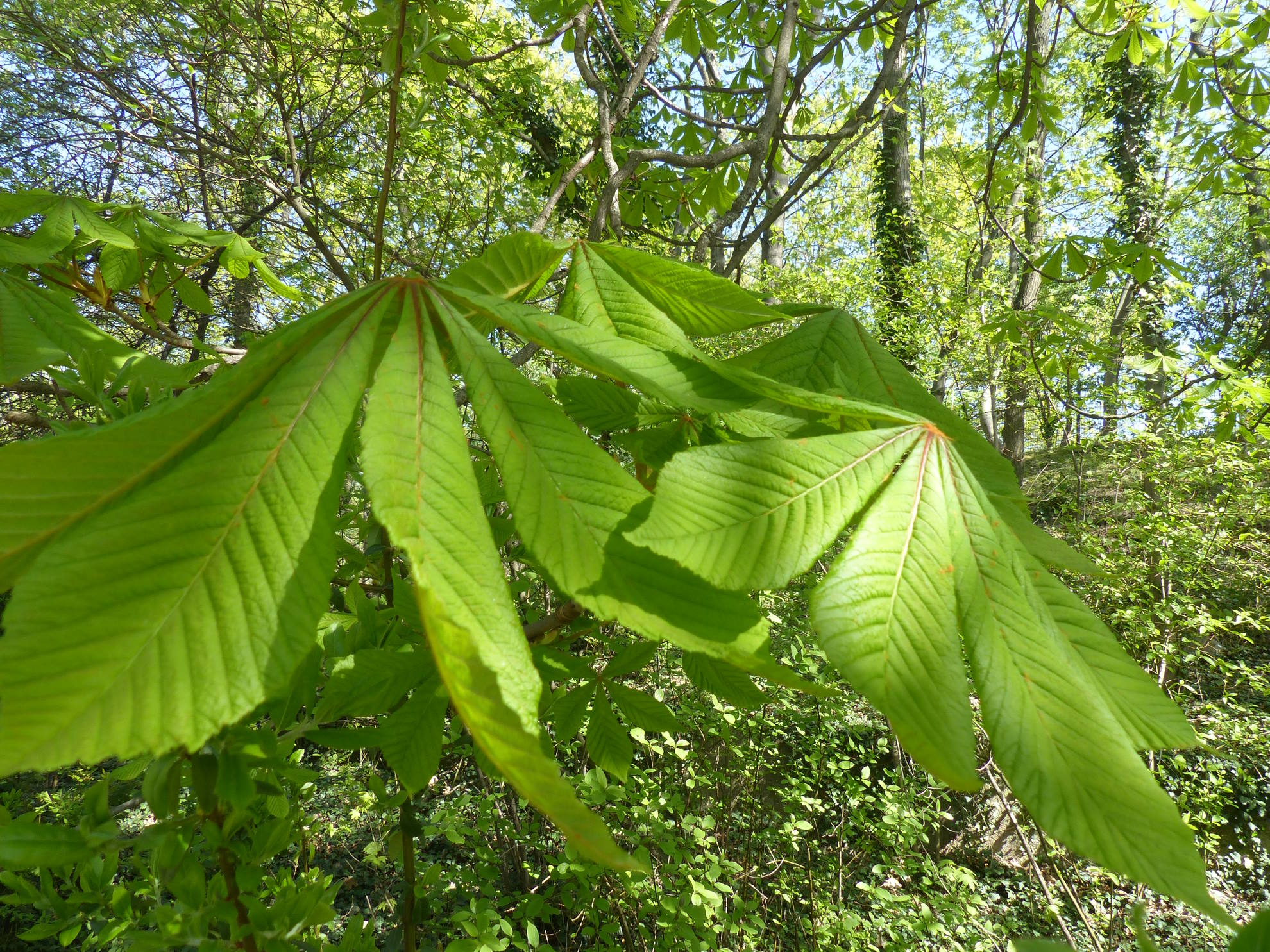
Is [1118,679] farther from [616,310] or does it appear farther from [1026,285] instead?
[1026,285]

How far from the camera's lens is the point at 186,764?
2.58ft

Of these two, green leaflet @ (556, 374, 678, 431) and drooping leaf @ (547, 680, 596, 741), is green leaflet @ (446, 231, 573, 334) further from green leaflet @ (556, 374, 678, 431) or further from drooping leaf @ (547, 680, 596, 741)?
drooping leaf @ (547, 680, 596, 741)

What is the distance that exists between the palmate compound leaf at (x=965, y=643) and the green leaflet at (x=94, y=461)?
376mm

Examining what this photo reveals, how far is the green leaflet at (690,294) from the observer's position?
2.51 feet

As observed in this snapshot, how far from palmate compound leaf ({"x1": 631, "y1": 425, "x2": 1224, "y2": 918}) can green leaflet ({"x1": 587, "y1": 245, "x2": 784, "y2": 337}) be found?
10.5 inches

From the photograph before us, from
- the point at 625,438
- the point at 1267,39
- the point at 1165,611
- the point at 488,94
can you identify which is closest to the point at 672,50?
the point at 488,94

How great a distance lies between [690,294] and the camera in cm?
79

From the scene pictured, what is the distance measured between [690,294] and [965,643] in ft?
1.69

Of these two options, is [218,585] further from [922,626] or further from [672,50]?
[672,50]

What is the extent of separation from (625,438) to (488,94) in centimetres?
528

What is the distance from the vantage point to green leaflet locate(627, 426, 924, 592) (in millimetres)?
460

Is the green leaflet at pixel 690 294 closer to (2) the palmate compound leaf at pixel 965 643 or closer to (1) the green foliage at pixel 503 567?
(1) the green foliage at pixel 503 567

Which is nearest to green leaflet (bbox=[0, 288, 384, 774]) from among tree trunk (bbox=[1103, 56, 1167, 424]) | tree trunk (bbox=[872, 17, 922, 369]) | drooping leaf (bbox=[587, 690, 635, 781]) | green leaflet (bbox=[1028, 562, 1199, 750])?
green leaflet (bbox=[1028, 562, 1199, 750])

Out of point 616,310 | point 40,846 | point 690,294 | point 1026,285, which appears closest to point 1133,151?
point 1026,285
